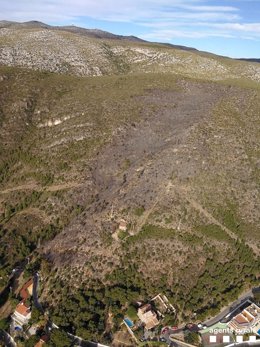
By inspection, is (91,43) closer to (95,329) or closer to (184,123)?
(184,123)

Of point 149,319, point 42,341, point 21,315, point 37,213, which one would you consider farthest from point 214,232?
point 37,213

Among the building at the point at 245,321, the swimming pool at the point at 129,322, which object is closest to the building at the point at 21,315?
the swimming pool at the point at 129,322

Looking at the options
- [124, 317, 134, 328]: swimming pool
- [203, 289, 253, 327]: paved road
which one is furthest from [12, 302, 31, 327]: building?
[203, 289, 253, 327]: paved road

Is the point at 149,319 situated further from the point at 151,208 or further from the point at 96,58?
the point at 96,58

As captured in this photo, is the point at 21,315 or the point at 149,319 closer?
the point at 149,319

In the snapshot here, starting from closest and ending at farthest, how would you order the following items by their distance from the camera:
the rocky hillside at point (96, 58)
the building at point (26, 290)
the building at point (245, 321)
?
the building at point (245, 321) < the building at point (26, 290) < the rocky hillside at point (96, 58)

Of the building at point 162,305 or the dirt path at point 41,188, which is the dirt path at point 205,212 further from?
the dirt path at point 41,188

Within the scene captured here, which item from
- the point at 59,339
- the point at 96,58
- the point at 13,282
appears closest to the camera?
the point at 59,339
